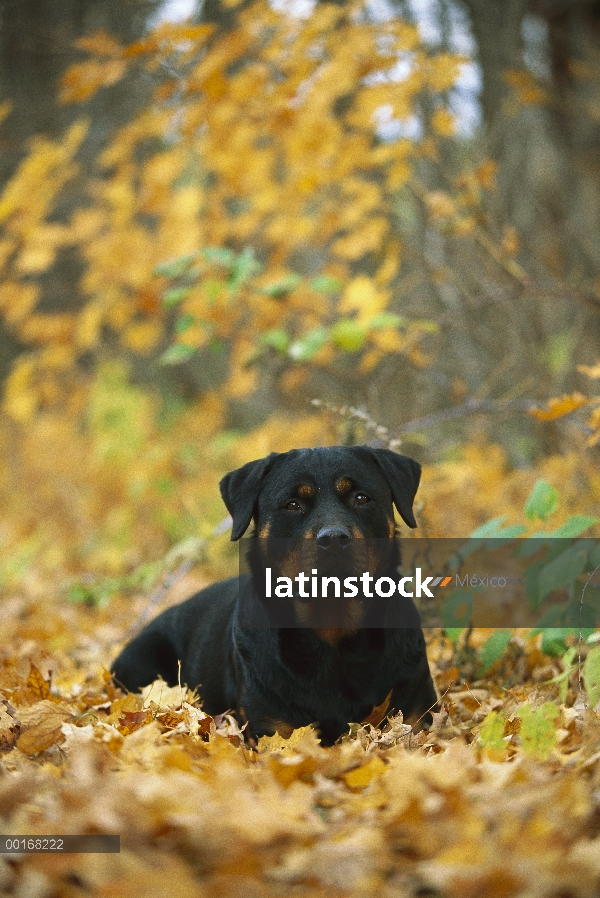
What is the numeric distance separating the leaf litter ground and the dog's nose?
59cm

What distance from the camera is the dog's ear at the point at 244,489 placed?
298cm

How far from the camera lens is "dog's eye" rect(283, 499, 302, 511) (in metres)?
2.89

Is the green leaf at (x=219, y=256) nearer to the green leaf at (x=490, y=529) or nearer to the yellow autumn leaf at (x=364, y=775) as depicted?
the green leaf at (x=490, y=529)

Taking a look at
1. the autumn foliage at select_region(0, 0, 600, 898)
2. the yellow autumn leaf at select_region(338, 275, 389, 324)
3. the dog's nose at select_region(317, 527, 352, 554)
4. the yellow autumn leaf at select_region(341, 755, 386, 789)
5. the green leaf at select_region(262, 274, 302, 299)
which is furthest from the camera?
the yellow autumn leaf at select_region(338, 275, 389, 324)

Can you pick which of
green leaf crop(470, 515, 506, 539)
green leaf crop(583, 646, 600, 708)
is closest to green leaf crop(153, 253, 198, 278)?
green leaf crop(470, 515, 506, 539)

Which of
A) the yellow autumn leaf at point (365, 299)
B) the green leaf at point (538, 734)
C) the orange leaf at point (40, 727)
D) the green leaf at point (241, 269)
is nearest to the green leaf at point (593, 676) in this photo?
the green leaf at point (538, 734)

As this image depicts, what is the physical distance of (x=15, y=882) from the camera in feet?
5.17

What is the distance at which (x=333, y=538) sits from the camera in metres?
2.61

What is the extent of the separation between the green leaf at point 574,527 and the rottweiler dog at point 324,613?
587 millimetres

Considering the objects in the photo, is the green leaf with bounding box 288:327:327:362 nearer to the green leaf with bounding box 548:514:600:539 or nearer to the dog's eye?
the dog's eye

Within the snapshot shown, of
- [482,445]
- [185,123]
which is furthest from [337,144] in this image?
[482,445]

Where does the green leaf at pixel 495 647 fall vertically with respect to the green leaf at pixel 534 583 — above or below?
below

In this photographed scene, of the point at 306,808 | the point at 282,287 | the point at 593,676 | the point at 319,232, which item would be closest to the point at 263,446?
the point at 282,287

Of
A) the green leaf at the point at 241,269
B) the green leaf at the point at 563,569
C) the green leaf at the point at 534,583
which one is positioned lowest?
the green leaf at the point at 534,583
